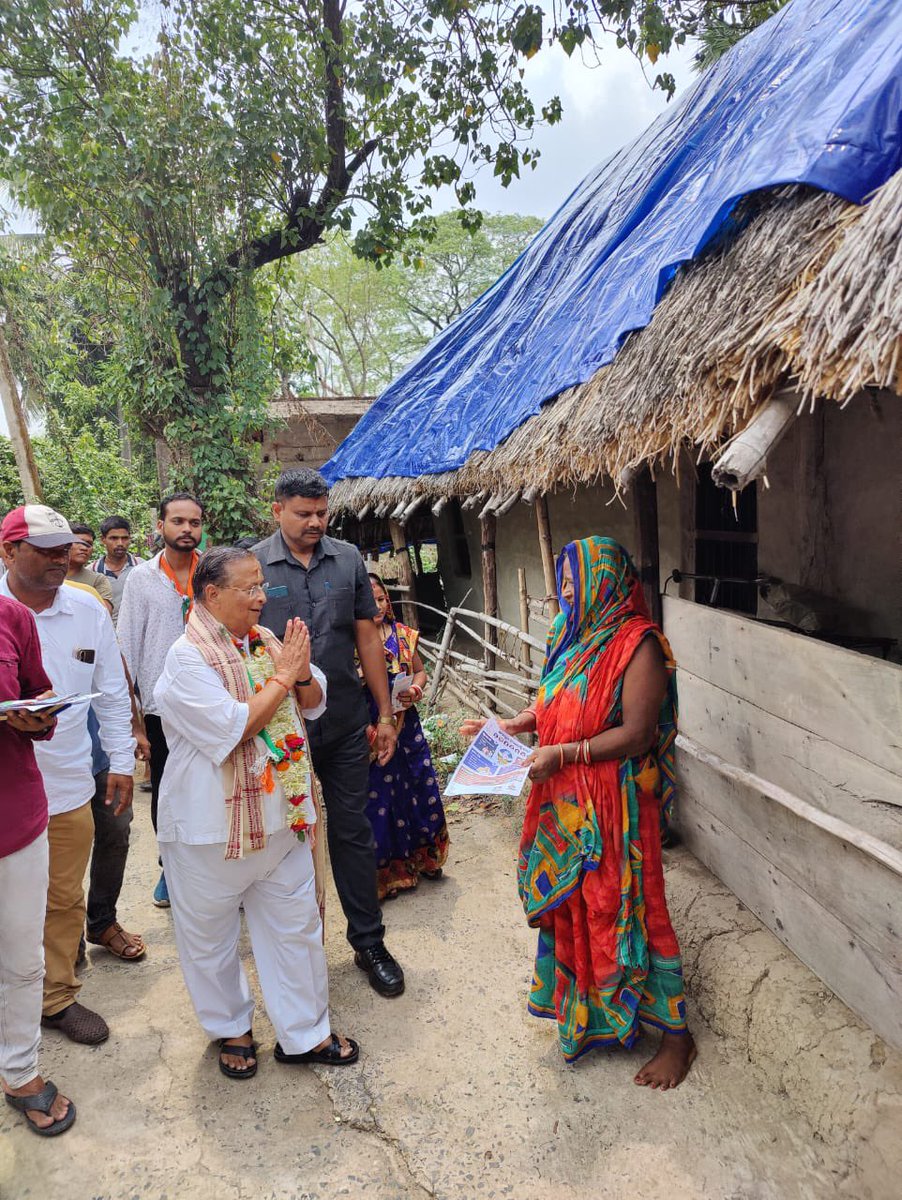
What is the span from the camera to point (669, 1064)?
2414 mm

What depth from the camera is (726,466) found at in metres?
1.83

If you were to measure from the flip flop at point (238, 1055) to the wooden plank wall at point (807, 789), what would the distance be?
73.7 inches

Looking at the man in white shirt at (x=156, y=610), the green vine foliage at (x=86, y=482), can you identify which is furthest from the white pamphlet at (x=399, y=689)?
the green vine foliage at (x=86, y=482)

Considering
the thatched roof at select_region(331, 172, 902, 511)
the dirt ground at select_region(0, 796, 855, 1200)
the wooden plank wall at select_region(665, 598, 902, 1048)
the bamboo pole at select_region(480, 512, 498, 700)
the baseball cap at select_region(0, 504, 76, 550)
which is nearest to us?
the thatched roof at select_region(331, 172, 902, 511)

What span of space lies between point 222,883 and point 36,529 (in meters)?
1.31

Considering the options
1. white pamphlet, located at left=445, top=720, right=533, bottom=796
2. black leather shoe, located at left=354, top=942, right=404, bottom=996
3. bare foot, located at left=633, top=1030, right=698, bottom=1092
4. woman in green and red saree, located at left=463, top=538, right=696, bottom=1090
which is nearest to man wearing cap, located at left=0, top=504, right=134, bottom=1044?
black leather shoe, located at left=354, top=942, right=404, bottom=996

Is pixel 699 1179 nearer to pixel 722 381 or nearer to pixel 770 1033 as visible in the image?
pixel 770 1033

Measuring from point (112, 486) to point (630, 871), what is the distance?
1596cm

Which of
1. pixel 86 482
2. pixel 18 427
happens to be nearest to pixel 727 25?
pixel 18 427

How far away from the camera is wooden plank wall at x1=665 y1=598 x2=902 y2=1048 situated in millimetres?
1960

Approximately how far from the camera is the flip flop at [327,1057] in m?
2.58

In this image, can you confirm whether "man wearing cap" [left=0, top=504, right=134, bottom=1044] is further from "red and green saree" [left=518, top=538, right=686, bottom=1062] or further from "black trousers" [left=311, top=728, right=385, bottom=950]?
"red and green saree" [left=518, top=538, right=686, bottom=1062]

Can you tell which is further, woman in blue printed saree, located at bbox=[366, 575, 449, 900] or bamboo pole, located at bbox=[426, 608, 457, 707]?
bamboo pole, located at bbox=[426, 608, 457, 707]

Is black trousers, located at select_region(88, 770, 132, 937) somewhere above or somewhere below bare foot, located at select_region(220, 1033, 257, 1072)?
above
